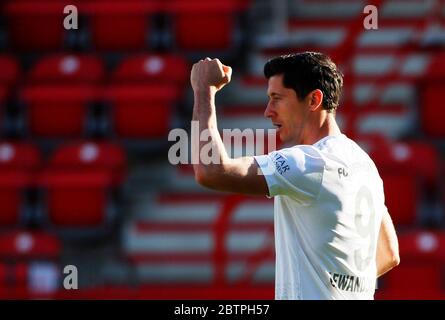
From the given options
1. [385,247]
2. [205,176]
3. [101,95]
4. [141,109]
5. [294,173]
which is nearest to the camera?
[205,176]

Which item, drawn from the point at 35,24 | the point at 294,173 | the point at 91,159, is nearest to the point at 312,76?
the point at 294,173

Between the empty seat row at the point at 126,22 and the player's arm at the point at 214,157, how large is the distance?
5023 mm

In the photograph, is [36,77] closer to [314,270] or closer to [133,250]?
[133,250]

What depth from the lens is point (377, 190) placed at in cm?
383

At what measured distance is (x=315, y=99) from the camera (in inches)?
148

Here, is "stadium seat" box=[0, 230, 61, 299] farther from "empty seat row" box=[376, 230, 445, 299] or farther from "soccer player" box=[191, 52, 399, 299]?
"soccer player" box=[191, 52, 399, 299]

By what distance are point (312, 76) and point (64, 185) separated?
444cm

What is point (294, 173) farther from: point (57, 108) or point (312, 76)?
point (57, 108)

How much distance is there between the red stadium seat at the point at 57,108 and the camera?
8453mm

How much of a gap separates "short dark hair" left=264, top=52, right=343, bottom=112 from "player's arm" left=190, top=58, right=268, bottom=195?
0.23 meters

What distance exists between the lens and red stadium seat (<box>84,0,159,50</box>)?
29.1 feet

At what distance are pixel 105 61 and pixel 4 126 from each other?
2.86ft

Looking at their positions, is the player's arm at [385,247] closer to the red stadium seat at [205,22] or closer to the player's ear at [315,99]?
the player's ear at [315,99]

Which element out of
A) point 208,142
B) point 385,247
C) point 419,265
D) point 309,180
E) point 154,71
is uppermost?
point 154,71
